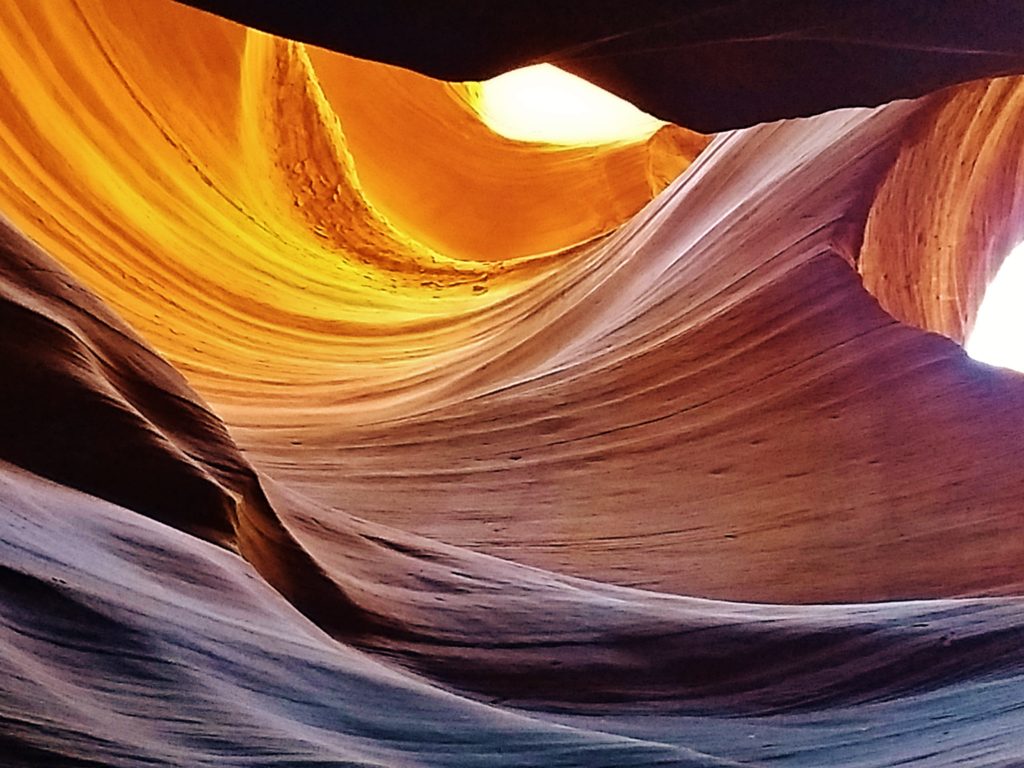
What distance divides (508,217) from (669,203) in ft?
6.83

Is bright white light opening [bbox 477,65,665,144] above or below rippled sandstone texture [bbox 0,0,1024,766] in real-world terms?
above

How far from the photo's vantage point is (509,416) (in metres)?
2.26

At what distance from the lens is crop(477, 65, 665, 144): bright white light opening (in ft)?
18.4

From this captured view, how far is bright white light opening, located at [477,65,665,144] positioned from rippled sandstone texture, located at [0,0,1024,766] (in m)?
1.51

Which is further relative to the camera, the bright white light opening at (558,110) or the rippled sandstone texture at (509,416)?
the bright white light opening at (558,110)

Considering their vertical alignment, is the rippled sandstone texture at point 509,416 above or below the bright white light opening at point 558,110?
below

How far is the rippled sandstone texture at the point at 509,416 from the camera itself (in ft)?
2.84

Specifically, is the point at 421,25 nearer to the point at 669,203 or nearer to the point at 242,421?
the point at 242,421

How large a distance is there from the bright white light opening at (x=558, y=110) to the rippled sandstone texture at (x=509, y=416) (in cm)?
151

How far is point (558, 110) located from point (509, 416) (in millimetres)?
3855

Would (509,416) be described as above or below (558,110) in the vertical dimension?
below

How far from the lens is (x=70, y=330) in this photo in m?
0.99

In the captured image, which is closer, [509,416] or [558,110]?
[509,416]

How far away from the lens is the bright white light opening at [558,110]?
562cm
